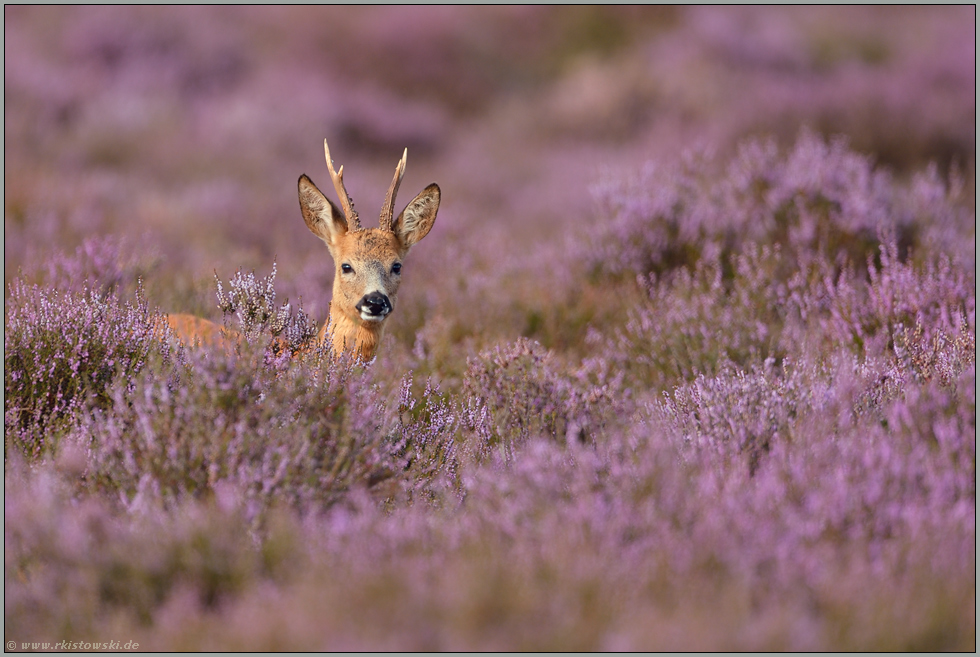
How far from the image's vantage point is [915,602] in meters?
2.48

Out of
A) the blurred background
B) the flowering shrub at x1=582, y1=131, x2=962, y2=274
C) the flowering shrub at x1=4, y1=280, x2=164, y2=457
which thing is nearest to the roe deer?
the flowering shrub at x1=4, y1=280, x2=164, y2=457

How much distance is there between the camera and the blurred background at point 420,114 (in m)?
7.43

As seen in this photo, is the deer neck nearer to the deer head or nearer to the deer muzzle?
the deer head

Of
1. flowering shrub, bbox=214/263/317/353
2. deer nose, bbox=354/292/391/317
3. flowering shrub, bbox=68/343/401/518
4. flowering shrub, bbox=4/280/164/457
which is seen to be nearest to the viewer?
flowering shrub, bbox=68/343/401/518

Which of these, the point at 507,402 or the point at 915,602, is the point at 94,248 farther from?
the point at 915,602

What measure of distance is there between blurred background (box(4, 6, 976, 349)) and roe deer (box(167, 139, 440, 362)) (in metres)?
1.05

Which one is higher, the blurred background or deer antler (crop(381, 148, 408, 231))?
the blurred background

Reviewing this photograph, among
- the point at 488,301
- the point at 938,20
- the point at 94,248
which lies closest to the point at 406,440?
the point at 488,301

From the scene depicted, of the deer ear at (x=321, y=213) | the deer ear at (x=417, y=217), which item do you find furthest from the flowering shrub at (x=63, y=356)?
the deer ear at (x=417, y=217)

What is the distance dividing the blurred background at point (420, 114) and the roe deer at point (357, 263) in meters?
1.05

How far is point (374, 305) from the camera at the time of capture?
433 centimetres

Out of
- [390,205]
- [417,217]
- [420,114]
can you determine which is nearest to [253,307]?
[390,205]

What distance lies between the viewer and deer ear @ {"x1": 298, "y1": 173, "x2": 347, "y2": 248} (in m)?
4.64

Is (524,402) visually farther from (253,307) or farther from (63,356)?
(63,356)
